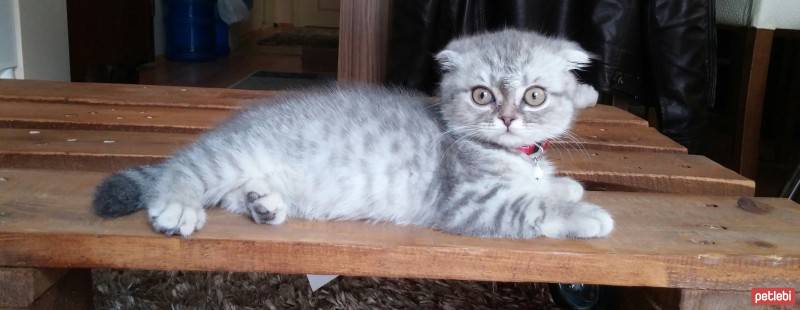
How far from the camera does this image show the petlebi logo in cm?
97

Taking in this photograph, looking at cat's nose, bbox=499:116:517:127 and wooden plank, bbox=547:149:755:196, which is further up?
cat's nose, bbox=499:116:517:127

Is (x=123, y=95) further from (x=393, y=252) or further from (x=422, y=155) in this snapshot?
(x=393, y=252)

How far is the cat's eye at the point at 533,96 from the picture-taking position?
1163 millimetres

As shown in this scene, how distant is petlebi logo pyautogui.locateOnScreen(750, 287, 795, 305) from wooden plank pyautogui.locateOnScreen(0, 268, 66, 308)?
100cm

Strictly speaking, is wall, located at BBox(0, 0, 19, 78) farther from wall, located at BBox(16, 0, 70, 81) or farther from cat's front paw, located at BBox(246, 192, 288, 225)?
cat's front paw, located at BBox(246, 192, 288, 225)

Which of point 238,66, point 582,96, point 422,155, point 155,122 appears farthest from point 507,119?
point 238,66

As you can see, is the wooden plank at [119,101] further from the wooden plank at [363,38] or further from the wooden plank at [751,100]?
the wooden plank at [751,100]

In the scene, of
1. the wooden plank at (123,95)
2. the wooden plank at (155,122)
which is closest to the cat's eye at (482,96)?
the wooden plank at (155,122)

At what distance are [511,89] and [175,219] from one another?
1.88 feet

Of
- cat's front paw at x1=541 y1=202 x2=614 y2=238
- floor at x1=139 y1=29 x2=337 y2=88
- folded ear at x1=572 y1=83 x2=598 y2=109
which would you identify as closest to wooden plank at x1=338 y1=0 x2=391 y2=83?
folded ear at x1=572 y1=83 x2=598 y2=109

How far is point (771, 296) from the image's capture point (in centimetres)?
97

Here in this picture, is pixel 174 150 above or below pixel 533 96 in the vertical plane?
below

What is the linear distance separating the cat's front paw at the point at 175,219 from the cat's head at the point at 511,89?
48cm

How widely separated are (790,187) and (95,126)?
1.83m
